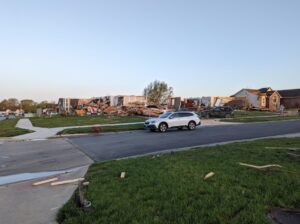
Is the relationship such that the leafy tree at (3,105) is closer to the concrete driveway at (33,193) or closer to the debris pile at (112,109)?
the debris pile at (112,109)

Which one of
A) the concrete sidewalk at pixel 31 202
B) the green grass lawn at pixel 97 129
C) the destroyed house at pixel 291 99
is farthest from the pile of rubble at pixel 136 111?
the destroyed house at pixel 291 99

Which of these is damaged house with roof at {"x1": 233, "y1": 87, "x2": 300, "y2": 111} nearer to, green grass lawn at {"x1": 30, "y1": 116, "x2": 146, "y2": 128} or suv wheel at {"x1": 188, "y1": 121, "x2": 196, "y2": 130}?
green grass lawn at {"x1": 30, "y1": 116, "x2": 146, "y2": 128}

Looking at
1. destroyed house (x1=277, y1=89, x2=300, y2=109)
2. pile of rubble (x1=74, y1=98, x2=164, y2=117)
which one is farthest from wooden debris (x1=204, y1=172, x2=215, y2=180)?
destroyed house (x1=277, y1=89, x2=300, y2=109)

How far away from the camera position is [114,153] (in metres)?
12.9

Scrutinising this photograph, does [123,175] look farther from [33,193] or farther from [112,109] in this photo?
[112,109]

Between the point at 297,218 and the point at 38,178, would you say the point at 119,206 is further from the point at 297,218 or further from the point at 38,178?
the point at 38,178

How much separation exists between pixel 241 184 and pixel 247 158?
2.99 metres

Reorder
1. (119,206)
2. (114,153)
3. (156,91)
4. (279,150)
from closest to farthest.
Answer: (119,206) → (279,150) → (114,153) → (156,91)

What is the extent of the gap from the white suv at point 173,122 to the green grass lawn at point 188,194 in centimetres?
1460

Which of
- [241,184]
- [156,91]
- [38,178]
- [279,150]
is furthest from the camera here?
[156,91]

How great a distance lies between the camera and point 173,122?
2373 cm

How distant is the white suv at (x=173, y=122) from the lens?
2306 cm

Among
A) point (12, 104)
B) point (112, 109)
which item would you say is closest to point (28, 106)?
point (12, 104)

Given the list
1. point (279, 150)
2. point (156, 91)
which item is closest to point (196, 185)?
point (279, 150)
